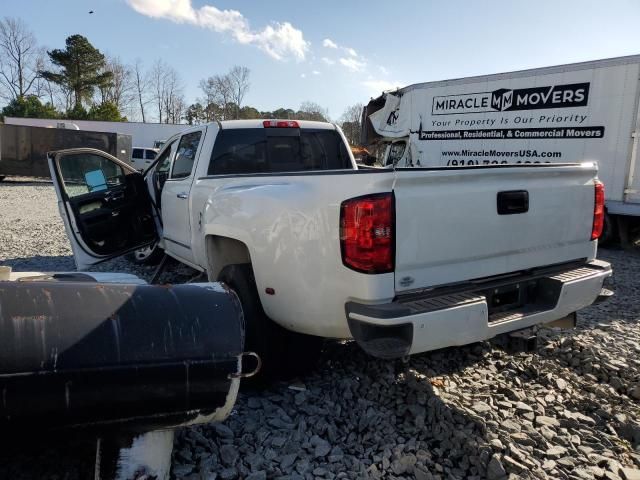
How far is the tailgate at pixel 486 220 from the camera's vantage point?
260 centimetres

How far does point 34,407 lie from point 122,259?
5.83 metres

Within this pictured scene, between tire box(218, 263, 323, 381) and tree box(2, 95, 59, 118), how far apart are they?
55198 mm

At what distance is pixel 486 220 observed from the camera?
9.39 feet

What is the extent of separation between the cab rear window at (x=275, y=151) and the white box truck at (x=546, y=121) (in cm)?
357

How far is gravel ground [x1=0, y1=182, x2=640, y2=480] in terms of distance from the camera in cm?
255

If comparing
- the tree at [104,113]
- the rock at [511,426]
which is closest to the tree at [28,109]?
the tree at [104,113]

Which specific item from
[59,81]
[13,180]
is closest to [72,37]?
[59,81]

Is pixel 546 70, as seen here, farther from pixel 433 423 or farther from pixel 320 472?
pixel 320 472

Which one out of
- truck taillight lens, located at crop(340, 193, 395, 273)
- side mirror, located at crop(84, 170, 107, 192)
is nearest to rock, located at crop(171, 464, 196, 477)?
truck taillight lens, located at crop(340, 193, 395, 273)

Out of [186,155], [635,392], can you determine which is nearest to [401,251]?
[635,392]

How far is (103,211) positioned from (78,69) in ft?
192

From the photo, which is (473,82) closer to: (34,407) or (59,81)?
(34,407)

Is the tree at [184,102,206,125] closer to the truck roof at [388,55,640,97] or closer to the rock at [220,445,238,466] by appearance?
the truck roof at [388,55,640,97]

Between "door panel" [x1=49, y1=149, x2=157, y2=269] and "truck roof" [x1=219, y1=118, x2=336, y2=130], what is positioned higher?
"truck roof" [x1=219, y1=118, x2=336, y2=130]
